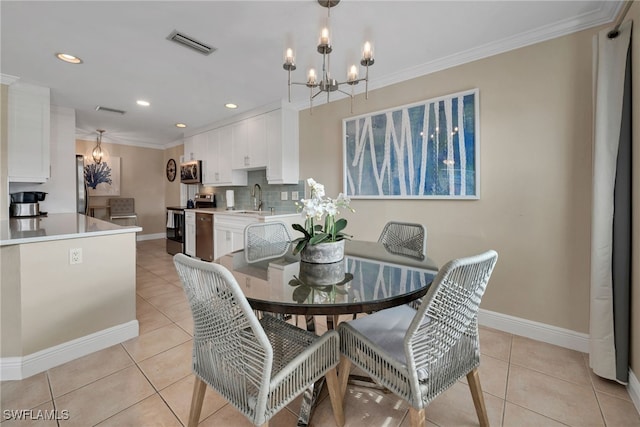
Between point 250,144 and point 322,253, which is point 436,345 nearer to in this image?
point 322,253

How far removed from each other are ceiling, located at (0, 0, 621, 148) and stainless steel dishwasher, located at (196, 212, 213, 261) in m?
1.92

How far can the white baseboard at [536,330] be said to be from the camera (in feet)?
6.61

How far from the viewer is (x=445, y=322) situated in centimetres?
103

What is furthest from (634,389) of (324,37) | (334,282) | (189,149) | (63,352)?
(189,149)

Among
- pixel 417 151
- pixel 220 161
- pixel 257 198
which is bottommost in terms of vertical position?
pixel 257 198

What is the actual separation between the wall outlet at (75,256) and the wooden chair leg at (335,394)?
1910 millimetres

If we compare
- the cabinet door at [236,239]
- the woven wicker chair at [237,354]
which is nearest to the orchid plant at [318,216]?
the woven wicker chair at [237,354]

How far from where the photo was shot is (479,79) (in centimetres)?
237

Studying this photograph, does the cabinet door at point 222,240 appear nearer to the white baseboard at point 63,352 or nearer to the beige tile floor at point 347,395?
the white baseboard at point 63,352

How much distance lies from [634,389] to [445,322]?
59.1 inches

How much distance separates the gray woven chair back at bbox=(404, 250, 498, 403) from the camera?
0.95 meters

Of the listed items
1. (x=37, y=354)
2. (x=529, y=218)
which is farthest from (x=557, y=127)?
(x=37, y=354)

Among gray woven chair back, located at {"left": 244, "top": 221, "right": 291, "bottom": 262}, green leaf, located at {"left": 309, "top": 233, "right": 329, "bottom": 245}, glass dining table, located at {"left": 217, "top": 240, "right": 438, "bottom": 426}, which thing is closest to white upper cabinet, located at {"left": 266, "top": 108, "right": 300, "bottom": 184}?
gray woven chair back, located at {"left": 244, "top": 221, "right": 291, "bottom": 262}

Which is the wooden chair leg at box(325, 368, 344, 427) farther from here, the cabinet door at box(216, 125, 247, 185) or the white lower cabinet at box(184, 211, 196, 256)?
the white lower cabinet at box(184, 211, 196, 256)
